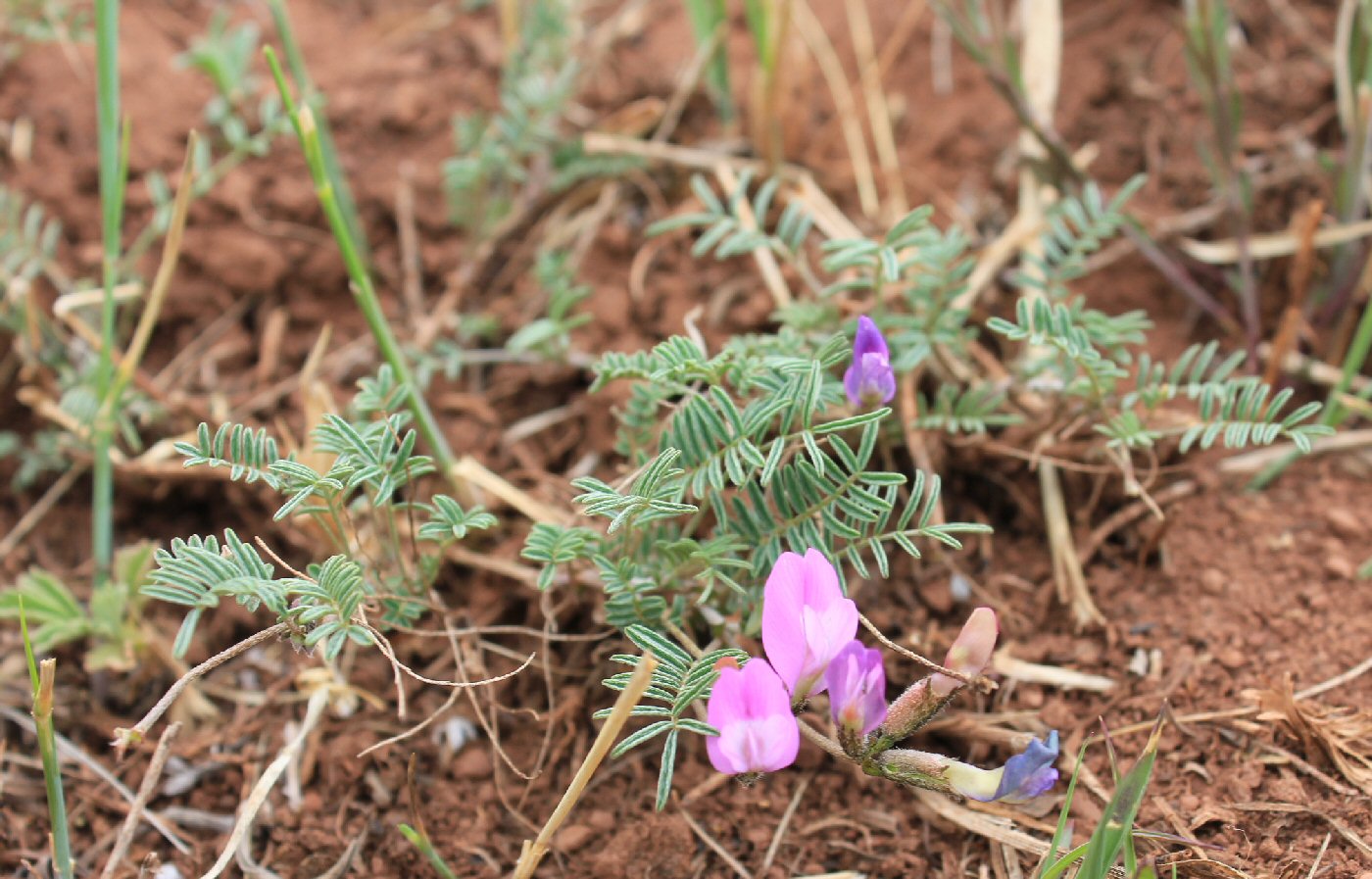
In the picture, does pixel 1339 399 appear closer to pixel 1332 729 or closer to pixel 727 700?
pixel 1332 729

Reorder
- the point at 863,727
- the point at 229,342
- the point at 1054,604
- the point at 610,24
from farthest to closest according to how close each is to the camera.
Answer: the point at 610,24, the point at 229,342, the point at 1054,604, the point at 863,727

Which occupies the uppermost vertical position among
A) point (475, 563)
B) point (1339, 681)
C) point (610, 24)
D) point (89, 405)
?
point (610, 24)

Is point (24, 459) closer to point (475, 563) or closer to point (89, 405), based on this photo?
point (89, 405)

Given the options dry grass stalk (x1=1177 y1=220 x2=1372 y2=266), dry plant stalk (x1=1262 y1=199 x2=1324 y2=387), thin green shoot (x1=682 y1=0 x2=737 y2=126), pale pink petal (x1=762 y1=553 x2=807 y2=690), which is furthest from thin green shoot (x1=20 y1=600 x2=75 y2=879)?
dry grass stalk (x1=1177 y1=220 x2=1372 y2=266)

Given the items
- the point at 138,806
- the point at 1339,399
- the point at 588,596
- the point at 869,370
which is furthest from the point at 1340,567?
the point at 138,806

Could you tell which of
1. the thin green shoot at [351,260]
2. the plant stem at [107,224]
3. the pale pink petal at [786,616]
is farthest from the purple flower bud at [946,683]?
the plant stem at [107,224]

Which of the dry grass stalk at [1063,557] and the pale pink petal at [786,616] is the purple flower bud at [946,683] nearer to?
the pale pink petal at [786,616]

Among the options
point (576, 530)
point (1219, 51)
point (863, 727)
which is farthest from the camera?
point (1219, 51)

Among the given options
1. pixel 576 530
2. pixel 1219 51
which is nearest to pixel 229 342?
pixel 576 530
